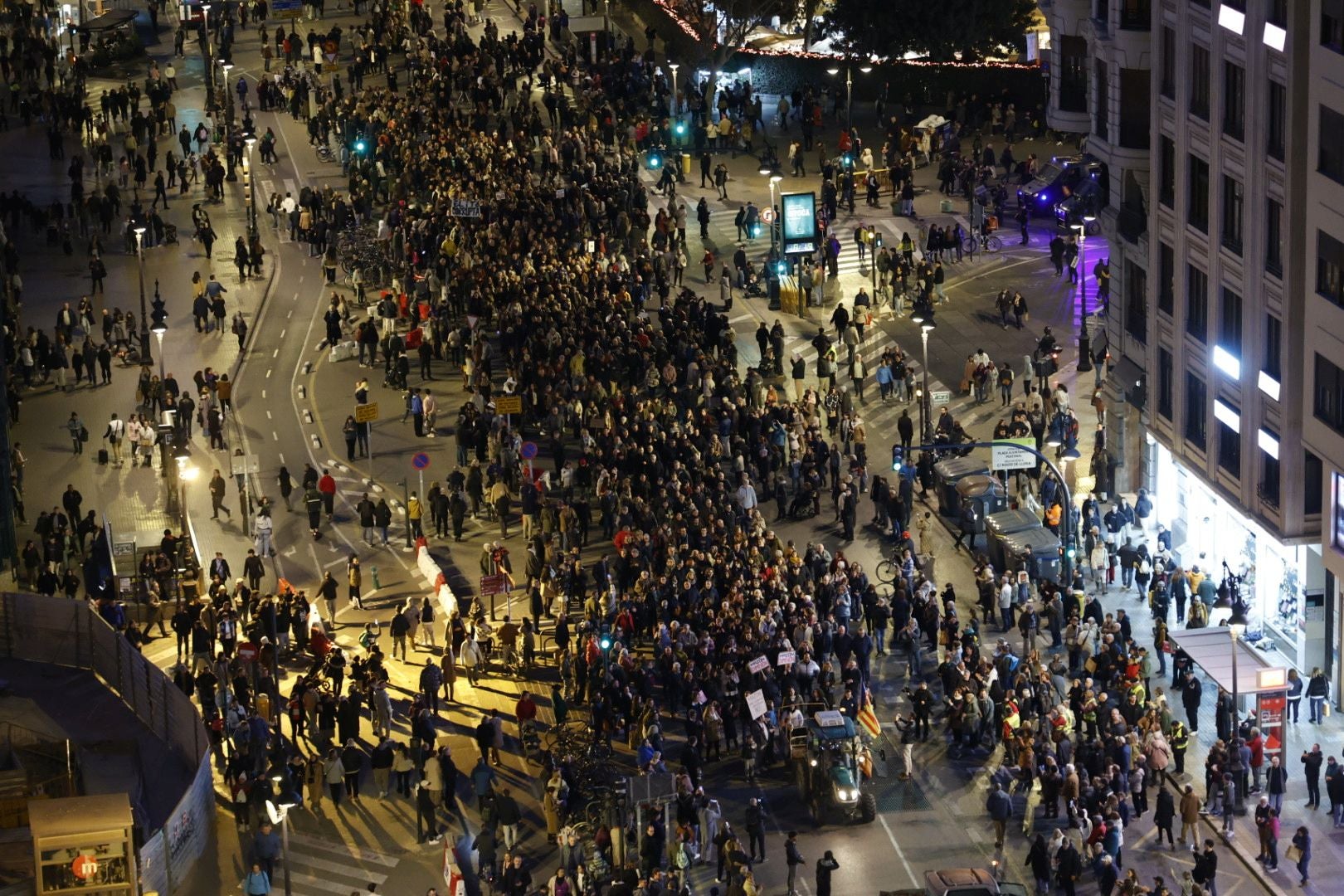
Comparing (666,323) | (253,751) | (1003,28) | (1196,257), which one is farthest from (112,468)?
(1003,28)

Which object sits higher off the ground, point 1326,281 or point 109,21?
point 1326,281

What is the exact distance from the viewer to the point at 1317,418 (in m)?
72.3

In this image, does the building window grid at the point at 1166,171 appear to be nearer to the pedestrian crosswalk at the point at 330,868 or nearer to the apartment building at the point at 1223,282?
the apartment building at the point at 1223,282

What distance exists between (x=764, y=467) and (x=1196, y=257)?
15417mm

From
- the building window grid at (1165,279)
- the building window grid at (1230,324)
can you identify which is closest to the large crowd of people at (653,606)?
the building window grid at (1165,279)

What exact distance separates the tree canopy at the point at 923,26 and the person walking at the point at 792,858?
66.7 metres

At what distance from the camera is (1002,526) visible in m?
81.5

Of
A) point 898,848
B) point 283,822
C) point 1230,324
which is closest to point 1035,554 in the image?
point 1230,324

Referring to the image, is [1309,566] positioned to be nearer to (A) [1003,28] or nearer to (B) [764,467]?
(B) [764,467]

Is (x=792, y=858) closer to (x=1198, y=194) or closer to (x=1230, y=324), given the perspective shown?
(x=1230, y=324)

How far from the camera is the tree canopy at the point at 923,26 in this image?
12644 cm

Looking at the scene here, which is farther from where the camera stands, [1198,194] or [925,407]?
[925,407]

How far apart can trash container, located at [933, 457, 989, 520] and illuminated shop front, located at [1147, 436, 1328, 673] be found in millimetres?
5460

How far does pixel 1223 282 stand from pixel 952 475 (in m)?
12.1
